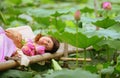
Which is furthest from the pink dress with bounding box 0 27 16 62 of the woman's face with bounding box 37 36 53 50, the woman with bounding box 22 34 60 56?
the woman's face with bounding box 37 36 53 50

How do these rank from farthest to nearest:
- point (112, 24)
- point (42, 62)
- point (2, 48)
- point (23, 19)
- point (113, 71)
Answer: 1. point (23, 19)
2. point (112, 24)
3. point (42, 62)
4. point (2, 48)
5. point (113, 71)

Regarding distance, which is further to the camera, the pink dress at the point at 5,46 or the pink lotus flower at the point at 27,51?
the pink lotus flower at the point at 27,51

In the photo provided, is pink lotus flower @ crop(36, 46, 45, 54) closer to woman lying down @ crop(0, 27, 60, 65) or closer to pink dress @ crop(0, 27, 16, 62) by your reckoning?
woman lying down @ crop(0, 27, 60, 65)

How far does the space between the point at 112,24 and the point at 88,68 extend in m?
0.48

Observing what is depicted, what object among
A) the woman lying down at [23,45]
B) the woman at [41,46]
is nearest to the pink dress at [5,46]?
the woman lying down at [23,45]

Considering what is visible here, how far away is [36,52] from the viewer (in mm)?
2686

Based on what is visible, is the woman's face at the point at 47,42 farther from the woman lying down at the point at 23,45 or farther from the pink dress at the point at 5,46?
the pink dress at the point at 5,46

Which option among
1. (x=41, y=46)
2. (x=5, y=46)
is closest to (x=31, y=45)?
(x=41, y=46)

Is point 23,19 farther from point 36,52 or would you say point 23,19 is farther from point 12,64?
point 12,64

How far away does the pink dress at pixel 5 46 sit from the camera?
2.46 meters

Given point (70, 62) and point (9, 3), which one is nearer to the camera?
point (70, 62)

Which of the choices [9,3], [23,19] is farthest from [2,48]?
[9,3]

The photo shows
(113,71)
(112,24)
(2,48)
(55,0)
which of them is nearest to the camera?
(113,71)

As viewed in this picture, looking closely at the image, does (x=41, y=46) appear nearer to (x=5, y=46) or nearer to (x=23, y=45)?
(x=23, y=45)
